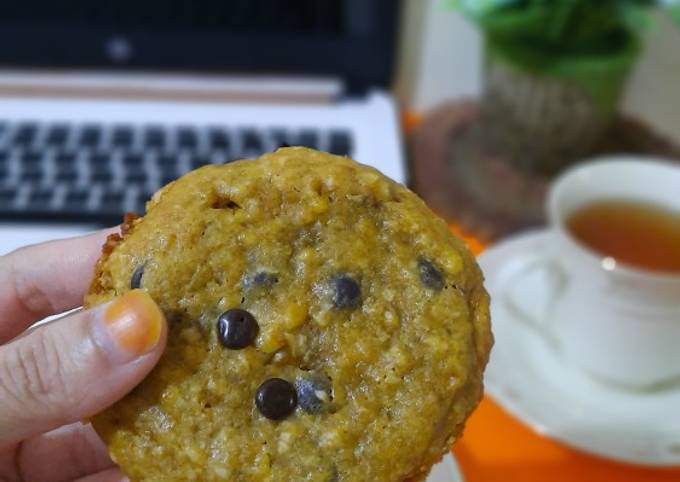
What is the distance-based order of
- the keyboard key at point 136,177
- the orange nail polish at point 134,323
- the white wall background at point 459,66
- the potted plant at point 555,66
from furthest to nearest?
the white wall background at point 459,66, the keyboard key at point 136,177, the potted plant at point 555,66, the orange nail polish at point 134,323

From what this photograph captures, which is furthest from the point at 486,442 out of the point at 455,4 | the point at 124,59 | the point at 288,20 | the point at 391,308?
the point at 124,59

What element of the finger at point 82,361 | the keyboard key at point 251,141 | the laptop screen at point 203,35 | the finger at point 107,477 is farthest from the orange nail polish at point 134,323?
the laptop screen at point 203,35

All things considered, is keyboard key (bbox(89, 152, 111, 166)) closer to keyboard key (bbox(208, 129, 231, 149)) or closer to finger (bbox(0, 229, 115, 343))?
keyboard key (bbox(208, 129, 231, 149))

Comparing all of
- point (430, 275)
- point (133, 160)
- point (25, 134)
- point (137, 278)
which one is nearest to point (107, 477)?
point (137, 278)

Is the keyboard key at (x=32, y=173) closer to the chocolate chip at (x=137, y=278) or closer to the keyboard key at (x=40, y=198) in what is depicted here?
the keyboard key at (x=40, y=198)

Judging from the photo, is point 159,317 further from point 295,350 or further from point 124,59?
point 124,59

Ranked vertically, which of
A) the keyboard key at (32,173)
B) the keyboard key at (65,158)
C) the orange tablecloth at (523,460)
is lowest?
the orange tablecloth at (523,460)
